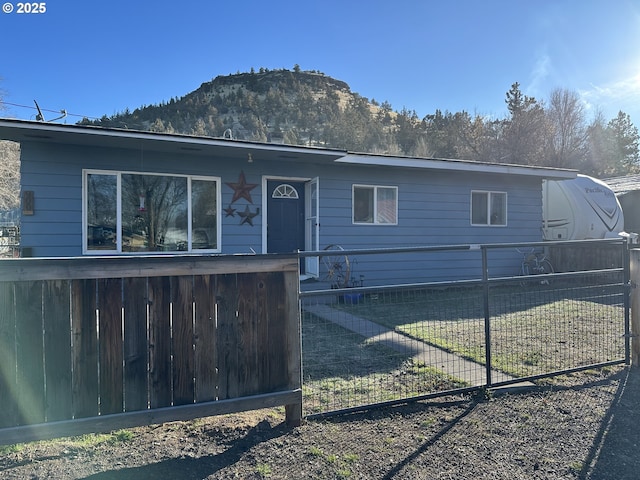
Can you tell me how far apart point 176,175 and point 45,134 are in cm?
234

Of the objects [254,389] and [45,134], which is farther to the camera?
[45,134]

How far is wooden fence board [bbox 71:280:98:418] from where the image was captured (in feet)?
9.27

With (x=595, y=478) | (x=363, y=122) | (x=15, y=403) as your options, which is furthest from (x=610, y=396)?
(x=363, y=122)

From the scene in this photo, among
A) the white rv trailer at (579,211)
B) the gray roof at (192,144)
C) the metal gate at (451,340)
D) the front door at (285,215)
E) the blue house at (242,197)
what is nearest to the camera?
the metal gate at (451,340)

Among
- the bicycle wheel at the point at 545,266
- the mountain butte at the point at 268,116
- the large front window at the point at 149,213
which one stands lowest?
the bicycle wheel at the point at 545,266

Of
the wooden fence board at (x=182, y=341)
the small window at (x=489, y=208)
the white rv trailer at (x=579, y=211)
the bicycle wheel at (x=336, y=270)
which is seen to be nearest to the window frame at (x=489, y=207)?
the small window at (x=489, y=208)

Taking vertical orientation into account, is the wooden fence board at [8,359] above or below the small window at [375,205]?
below

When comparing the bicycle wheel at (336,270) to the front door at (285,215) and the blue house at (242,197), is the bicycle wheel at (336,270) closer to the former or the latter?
the blue house at (242,197)

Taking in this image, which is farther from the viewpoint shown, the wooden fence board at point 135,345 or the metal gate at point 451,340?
the metal gate at point 451,340

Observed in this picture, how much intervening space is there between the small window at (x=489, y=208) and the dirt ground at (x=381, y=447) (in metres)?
8.51

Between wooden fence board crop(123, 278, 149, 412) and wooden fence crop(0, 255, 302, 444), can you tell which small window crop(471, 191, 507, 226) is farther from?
wooden fence board crop(123, 278, 149, 412)

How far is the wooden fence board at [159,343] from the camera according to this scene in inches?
118

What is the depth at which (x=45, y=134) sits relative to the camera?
7.18m

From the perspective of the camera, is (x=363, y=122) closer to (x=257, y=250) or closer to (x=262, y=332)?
(x=257, y=250)
